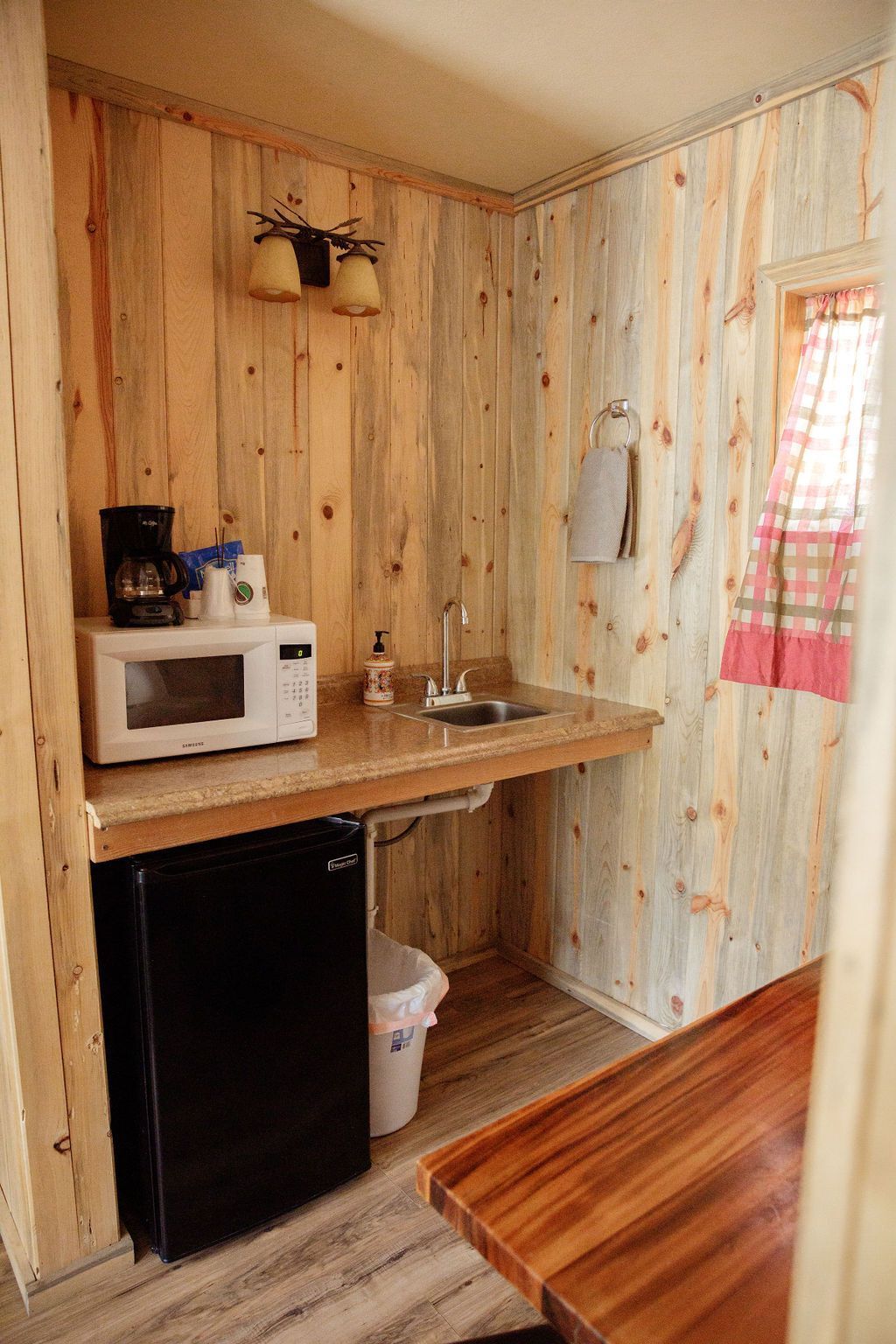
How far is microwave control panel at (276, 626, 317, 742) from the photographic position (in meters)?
A: 2.06

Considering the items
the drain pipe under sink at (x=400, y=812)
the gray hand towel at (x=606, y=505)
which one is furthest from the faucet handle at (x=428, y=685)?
the gray hand towel at (x=606, y=505)

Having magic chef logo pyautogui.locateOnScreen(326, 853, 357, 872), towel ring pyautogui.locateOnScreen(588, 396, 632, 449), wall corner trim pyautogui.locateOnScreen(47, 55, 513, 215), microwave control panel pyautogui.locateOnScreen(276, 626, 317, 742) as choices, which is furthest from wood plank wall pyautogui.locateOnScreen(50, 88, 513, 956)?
magic chef logo pyautogui.locateOnScreen(326, 853, 357, 872)

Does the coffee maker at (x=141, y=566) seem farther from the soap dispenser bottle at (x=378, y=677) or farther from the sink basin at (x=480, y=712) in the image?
the sink basin at (x=480, y=712)

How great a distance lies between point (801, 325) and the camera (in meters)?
2.25

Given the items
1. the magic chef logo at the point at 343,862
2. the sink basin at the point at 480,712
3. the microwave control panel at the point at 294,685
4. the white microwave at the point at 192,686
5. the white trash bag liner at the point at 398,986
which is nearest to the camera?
the white microwave at the point at 192,686

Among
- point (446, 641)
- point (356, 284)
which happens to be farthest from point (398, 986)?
point (356, 284)

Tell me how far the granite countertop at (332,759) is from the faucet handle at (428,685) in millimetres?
182

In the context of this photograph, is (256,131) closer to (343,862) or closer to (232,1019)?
(343,862)

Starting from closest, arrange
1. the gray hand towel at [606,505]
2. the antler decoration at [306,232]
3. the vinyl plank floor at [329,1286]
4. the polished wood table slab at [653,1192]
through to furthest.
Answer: the polished wood table slab at [653,1192] → the vinyl plank floor at [329,1286] → the antler decoration at [306,232] → the gray hand towel at [606,505]

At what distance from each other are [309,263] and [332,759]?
4.62ft

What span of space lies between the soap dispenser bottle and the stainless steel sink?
6cm

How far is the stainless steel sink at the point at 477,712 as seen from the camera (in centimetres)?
266

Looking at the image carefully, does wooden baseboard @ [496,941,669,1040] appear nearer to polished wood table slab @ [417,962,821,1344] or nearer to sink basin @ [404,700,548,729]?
sink basin @ [404,700,548,729]

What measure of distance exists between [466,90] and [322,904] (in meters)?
2.00
